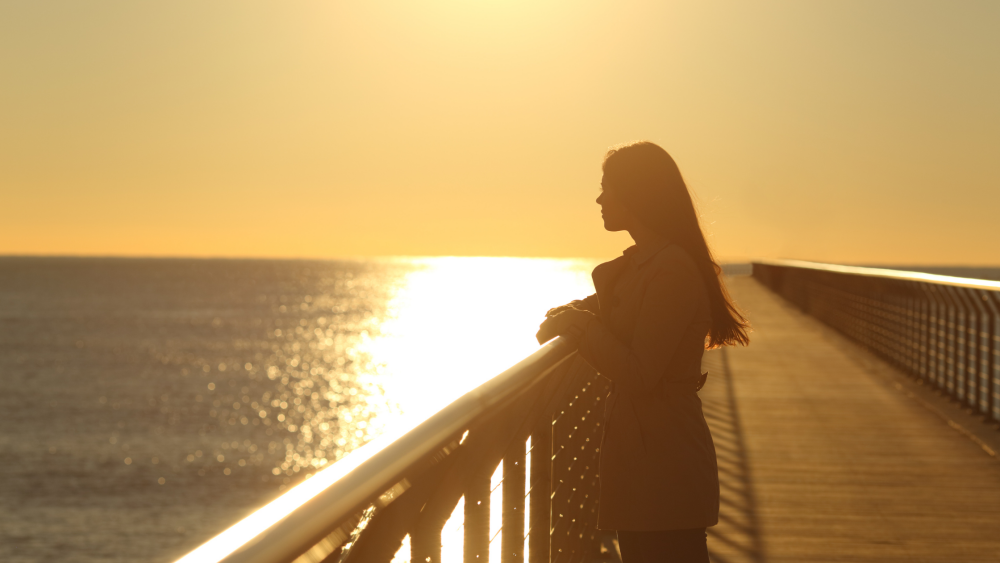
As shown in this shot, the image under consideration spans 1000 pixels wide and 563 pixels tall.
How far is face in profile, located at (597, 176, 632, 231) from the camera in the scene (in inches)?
99.7

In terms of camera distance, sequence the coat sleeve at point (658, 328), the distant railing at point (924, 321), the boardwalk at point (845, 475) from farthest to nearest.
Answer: the distant railing at point (924, 321) < the boardwalk at point (845, 475) < the coat sleeve at point (658, 328)

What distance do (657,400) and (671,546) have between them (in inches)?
15.4

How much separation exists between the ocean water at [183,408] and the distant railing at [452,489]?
0.10m

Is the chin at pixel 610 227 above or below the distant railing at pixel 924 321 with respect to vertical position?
above

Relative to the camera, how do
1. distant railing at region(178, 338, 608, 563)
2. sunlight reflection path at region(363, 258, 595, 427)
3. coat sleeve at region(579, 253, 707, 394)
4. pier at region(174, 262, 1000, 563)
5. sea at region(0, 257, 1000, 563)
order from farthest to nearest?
sunlight reflection path at region(363, 258, 595, 427)
sea at region(0, 257, 1000, 563)
coat sleeve at region(579, 253, 707, 394)
pier at region(174, 262, 1000, 563)
distant railing at region(178, 338, 608, 563)

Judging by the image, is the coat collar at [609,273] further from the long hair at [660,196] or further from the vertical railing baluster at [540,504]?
the vertical railing baluster at [540,504]

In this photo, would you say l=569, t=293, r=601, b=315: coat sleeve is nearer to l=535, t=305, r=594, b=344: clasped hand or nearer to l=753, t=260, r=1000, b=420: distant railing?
l=535, t=305, r=594, b=344: clasped hand

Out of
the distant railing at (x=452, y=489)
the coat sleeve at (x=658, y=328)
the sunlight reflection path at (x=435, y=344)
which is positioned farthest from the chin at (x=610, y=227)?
the sunlight reflection path at (x=435, y=344)

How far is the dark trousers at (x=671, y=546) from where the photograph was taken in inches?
96.0

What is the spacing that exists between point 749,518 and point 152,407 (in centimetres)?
6917

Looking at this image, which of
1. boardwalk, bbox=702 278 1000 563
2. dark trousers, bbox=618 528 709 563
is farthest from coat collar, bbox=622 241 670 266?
boardwalk, bbox=702 278 1000 563

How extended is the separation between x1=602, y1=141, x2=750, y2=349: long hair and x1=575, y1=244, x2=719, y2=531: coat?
0.08 m

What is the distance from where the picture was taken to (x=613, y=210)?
8.34 ft

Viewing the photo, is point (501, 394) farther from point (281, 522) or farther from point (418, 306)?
point (418, 306)
